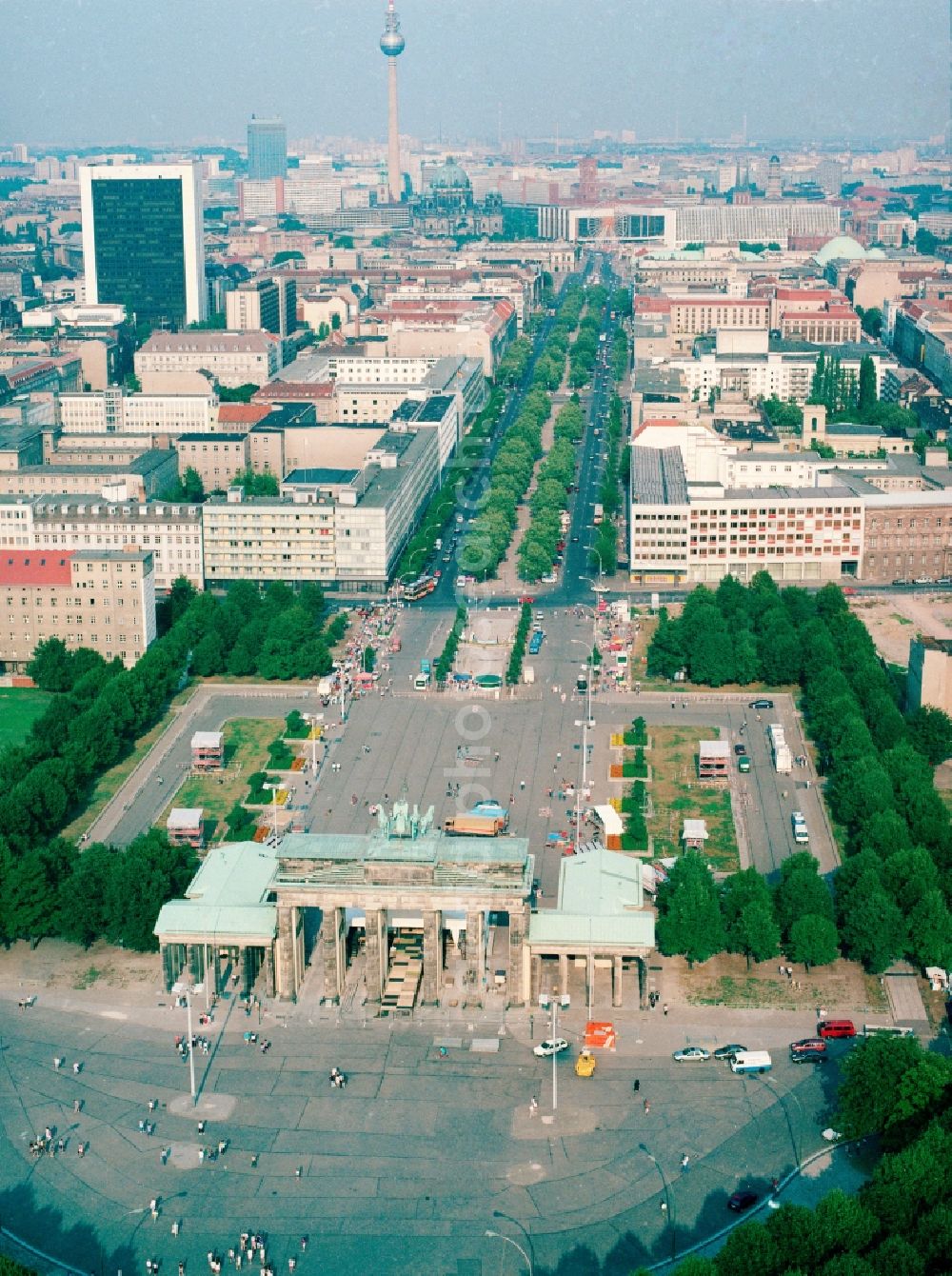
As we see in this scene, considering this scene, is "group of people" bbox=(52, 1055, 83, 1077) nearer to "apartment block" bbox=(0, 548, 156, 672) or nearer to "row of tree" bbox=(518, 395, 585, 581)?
"apartment block" bbox=(0, 548, 156, 672)

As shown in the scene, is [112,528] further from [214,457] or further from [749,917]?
[749,917]

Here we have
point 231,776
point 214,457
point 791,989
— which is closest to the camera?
point 791,989

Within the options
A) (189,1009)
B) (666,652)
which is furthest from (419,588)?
(189,1009)

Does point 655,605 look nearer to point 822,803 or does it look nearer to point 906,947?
point 822,803

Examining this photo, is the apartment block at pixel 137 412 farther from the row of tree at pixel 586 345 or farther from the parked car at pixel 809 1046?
the parked car at pixel 809 1046

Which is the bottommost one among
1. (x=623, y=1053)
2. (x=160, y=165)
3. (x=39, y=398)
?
(x=623, y=1053)

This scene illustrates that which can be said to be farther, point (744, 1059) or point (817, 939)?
point (817, 939)

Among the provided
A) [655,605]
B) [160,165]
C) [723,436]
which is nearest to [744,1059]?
[655,605]
